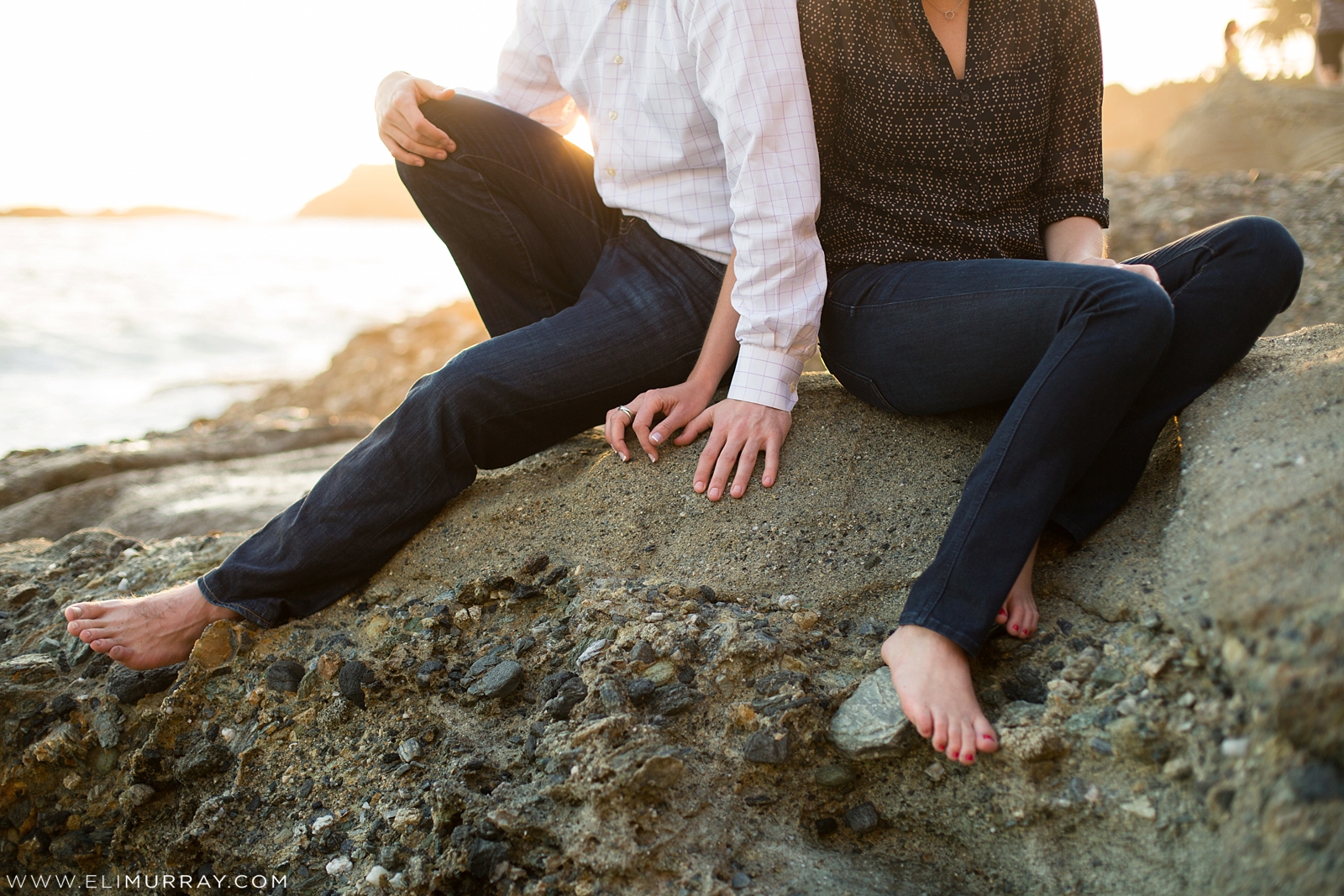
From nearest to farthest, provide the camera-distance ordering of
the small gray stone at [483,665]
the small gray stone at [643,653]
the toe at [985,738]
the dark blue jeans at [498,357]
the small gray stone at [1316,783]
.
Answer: the small gray stone at [1316,783] → the toe at [985,738] → the small gray stone at [643,653] → the small gray stone at [483,665] → the dark blue jeans at [498,357]

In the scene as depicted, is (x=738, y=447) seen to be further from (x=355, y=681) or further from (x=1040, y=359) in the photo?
(x=355, y=681)

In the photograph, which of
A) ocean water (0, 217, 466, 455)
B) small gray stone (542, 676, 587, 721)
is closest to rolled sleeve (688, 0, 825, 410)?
small gray stone (542, 676, 587, 721)

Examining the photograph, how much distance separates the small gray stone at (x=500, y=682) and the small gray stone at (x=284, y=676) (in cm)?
39

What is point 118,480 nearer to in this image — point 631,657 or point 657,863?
point 631,657

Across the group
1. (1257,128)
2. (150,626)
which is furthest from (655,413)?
(1257,128)

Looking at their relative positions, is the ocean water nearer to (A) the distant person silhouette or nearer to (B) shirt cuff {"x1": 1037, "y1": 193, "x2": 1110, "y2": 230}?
(B) shirt cuff {"x1": 1037, "y1": 193, "x2": 1110, "y2": 230}

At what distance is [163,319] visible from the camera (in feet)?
43.8

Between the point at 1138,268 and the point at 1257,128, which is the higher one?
the point at 1138,268

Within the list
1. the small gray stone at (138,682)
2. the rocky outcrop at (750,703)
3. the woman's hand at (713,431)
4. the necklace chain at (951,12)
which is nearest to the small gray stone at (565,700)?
the rocky outcrop at (750,703)

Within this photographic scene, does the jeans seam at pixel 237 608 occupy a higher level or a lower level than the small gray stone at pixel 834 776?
higher

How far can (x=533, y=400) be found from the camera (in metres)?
1.75

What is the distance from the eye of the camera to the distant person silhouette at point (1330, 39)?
672cm

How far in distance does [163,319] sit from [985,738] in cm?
1520

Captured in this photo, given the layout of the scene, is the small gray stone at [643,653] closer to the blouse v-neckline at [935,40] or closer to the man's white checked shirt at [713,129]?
the man's white checked shirt at [713,129]
